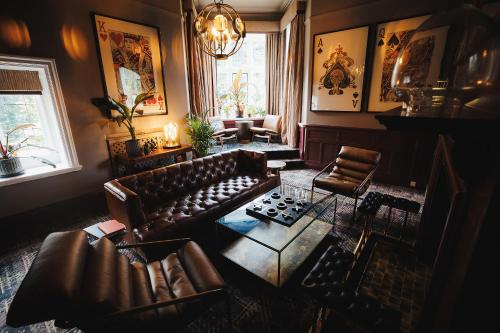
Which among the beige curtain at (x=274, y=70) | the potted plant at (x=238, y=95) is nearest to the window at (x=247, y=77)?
the potted plant at (x=238, y=95)

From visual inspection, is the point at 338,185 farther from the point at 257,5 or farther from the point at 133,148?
the point at 257,5

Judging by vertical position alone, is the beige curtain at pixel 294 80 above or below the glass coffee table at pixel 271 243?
above

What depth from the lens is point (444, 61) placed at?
90cm

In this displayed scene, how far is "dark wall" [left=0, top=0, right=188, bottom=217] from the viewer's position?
2.92 m

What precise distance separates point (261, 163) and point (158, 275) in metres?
2.48

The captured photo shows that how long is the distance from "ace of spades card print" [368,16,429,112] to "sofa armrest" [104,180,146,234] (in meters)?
4.11

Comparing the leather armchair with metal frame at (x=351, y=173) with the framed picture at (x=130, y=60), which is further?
the framed picture at (x=130, y=60)

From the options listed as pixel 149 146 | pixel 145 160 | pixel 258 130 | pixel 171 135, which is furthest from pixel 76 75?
pixel 258 130

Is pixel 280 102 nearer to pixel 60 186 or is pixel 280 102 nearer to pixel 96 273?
pixel 60 186

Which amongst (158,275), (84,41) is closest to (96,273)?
(158,275)

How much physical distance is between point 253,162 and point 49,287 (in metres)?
3.12

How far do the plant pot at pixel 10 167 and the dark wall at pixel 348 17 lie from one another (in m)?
5.02

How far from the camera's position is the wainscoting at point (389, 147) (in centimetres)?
398

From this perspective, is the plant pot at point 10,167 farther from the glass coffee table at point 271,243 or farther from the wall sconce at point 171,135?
the glass coffee table at point 271,243
